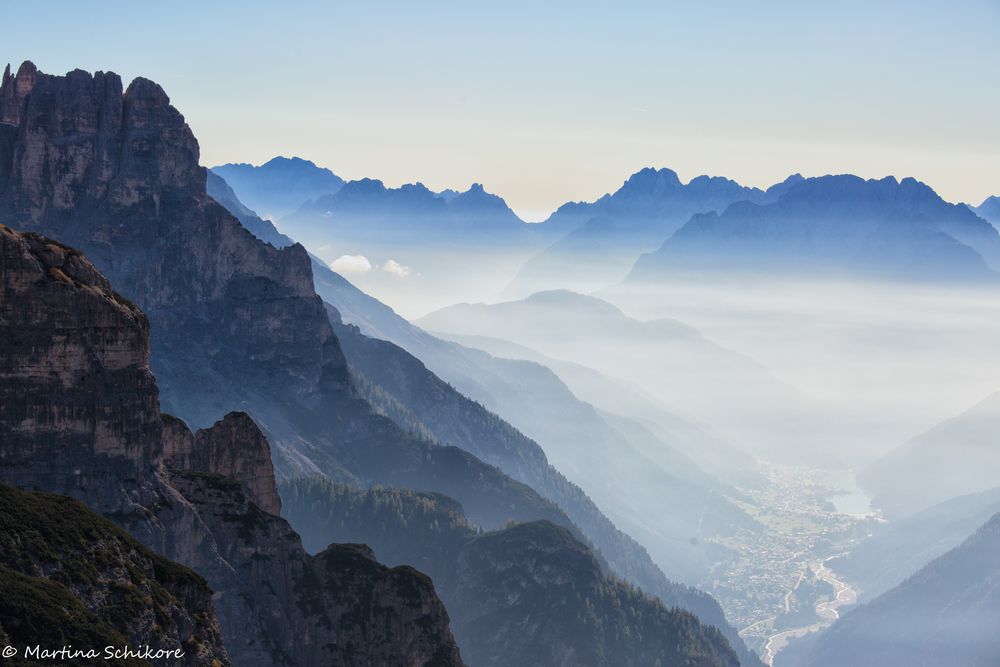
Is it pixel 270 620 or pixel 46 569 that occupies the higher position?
pixel 46 569

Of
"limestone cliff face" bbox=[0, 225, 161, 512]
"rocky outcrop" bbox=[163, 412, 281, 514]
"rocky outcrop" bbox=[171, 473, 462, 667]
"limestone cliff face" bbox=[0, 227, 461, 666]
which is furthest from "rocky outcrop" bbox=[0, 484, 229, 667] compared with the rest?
"rocky outcrop" bbox=[163, 412, 281, 514]

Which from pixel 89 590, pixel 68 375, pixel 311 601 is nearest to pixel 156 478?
pixel 68 375

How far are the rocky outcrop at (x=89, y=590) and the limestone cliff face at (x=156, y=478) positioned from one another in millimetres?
2246

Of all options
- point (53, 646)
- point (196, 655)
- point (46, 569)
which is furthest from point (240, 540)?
point (53, 646)

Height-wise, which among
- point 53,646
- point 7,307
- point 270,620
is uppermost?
point 7,307

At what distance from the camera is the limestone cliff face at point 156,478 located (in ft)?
313

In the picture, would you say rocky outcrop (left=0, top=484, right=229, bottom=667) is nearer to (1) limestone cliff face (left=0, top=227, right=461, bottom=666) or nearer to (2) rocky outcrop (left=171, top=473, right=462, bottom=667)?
(1) limestone cliff face (left=0, top=227, right=461, bottom=666)

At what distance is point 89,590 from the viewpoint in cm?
7825

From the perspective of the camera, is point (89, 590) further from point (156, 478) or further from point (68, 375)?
point (156, 478)

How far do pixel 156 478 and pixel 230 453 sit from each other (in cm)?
2097

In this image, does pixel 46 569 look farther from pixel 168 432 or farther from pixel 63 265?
pixel 168 432

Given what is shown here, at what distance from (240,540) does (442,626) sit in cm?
2104

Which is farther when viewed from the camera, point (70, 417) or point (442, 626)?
point (442, 626)

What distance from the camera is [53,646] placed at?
68375 millimetres
